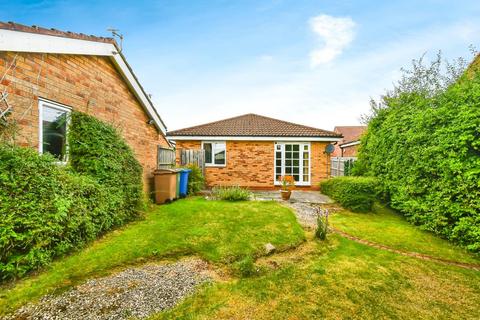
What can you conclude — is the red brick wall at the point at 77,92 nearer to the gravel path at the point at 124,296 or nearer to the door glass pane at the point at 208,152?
the gravel path at the point at 124,296

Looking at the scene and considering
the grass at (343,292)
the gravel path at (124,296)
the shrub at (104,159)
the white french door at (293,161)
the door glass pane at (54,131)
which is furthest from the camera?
the white french door at (293,161)

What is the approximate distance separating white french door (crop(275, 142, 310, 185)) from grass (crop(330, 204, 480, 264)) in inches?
197

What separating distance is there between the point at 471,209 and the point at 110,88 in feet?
32.7

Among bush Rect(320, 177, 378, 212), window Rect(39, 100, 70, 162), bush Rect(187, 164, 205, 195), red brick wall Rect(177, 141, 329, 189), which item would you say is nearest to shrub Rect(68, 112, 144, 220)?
window Rect(39, 100, 70, 162)

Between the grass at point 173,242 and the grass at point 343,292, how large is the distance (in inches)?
31.1

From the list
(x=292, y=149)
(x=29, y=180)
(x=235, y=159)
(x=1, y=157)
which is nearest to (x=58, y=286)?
(x=29, y=180)

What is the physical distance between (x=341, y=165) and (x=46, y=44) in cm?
1542

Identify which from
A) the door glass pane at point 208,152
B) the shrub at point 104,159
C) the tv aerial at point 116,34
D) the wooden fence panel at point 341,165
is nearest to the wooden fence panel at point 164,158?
the door glass pane at point 208,152

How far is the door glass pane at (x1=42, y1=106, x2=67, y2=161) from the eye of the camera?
445cm

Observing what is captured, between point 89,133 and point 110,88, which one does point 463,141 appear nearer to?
point 89,133

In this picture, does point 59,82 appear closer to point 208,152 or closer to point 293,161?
point 208,152

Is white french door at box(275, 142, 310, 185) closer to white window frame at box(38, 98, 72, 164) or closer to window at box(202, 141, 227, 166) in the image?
window at box(202, 141, 227, 166)

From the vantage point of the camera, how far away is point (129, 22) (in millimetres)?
9375

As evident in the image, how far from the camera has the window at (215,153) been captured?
12945mm
